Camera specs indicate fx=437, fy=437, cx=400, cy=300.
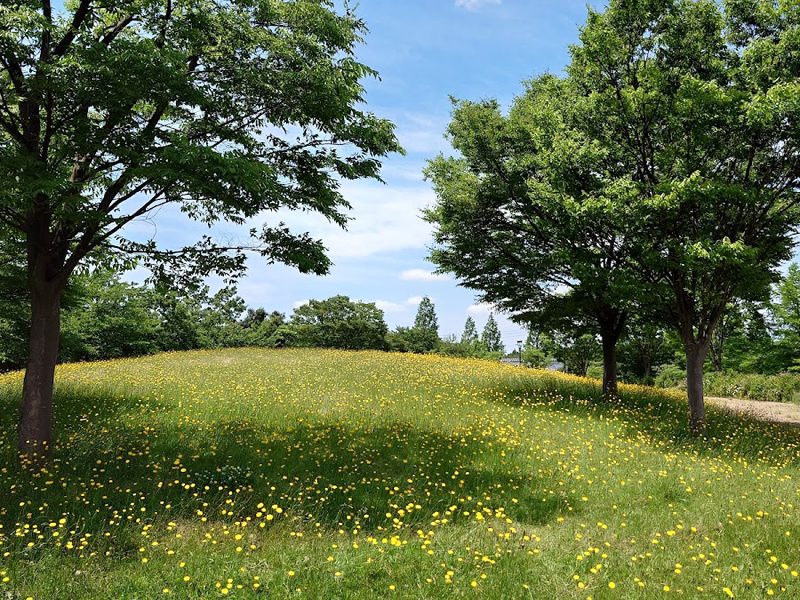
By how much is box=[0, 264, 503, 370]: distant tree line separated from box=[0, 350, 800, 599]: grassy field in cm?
1169

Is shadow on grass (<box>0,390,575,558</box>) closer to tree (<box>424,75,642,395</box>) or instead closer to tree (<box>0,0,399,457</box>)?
tree (<box>0,0,399,457</box>)

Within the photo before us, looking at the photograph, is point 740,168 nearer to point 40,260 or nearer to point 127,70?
point 127,70

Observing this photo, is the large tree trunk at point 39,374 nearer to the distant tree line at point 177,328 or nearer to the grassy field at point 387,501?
the grassy field at point 387,501

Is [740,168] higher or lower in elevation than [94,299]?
higher

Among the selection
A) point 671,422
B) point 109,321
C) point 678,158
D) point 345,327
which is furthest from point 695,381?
point 109,321

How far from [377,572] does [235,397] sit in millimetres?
8923

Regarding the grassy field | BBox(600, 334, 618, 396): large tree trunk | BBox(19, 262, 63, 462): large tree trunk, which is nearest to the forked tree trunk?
BBox(19, 262, 63, 462): large tree trunk

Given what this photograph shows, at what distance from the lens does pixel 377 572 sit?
4.77m

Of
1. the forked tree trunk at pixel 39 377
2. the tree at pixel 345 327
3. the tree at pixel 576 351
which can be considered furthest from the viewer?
the tree at pixel 345 327

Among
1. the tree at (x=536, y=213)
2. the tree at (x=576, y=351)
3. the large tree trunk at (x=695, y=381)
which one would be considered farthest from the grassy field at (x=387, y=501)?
the tree at (x=576, y=351)

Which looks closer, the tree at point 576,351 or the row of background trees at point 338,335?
the row of background trees at point 338,335

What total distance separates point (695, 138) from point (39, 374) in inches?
590

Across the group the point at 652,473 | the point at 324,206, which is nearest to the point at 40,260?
the point at 324,206

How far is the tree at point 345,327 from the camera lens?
37625 mm
